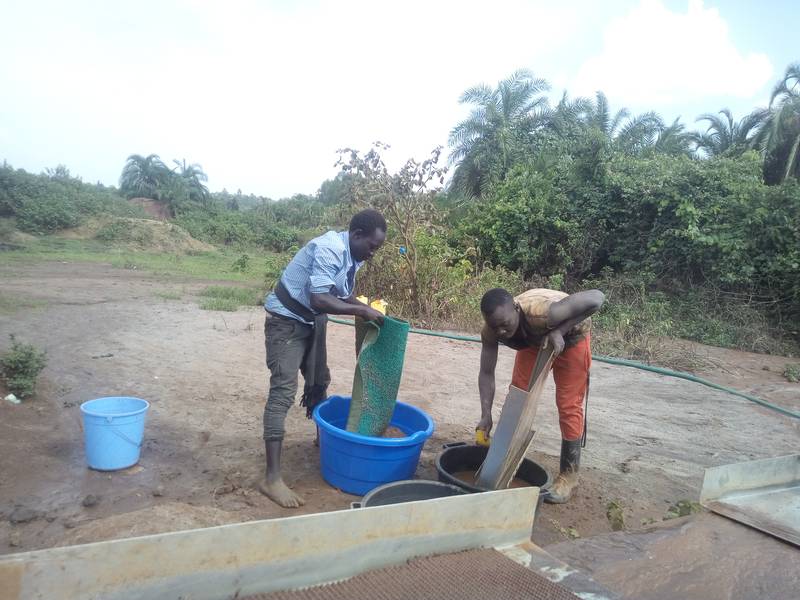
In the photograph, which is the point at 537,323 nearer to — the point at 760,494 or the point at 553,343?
the point at 553,343

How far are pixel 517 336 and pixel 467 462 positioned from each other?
0.83 m

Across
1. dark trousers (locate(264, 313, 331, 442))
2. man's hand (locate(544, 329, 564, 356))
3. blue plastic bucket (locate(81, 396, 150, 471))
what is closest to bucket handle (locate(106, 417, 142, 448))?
blue plastic bucket (locate(81, 396, 150, 471))

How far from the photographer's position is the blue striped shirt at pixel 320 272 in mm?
2844

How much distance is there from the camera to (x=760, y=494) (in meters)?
2.88

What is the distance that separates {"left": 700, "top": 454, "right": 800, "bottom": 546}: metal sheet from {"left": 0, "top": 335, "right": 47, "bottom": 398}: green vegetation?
4175mm

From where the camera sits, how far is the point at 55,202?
2288cm

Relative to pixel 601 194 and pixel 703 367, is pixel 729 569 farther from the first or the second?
pixel 601 194

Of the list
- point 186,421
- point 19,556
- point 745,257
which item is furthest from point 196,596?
point 745,257

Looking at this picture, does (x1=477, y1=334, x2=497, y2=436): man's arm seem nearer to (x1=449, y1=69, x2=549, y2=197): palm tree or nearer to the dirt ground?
the dirt ground

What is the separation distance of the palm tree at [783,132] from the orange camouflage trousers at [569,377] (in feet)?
67.7

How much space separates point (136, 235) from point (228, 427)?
20503 mm

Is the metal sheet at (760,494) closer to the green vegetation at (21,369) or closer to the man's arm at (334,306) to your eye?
the man's arm at (334,306)

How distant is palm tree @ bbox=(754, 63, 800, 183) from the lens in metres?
19.9

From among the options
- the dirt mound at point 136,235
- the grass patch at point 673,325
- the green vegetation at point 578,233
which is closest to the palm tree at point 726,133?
the green vegetation at point 578,233
